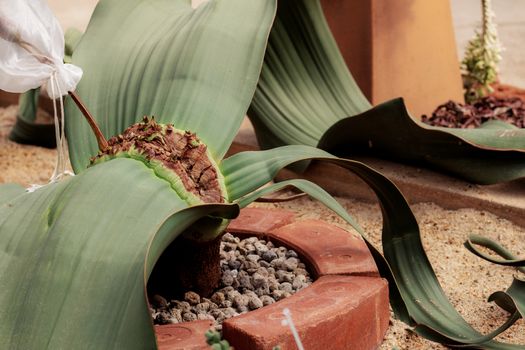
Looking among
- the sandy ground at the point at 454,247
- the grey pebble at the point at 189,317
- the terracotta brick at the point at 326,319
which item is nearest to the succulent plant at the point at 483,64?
the sandy ground at the point at 454,247

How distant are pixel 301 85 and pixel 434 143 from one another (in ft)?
1.23

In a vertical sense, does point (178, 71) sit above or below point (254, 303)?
above

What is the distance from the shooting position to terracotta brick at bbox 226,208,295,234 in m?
1.76

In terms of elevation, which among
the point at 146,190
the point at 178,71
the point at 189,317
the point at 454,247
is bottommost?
the point at 454,247

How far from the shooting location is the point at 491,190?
7.52ft

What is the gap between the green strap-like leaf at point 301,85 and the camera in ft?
7.50

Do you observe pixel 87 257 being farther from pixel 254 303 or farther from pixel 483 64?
pixel 483 64

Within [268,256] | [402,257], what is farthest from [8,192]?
[402,257]

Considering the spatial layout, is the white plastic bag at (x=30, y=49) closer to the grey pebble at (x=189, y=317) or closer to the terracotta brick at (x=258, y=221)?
the grey pebble at (x=189, y=317)

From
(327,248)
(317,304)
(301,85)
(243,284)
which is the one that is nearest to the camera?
(317,304)

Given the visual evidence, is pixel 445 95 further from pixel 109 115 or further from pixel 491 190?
pixel 109 115

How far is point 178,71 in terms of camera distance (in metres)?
1.51

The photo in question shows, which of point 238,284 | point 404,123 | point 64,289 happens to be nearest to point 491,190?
point 404,123

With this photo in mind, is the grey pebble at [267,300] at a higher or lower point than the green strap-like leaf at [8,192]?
lower
